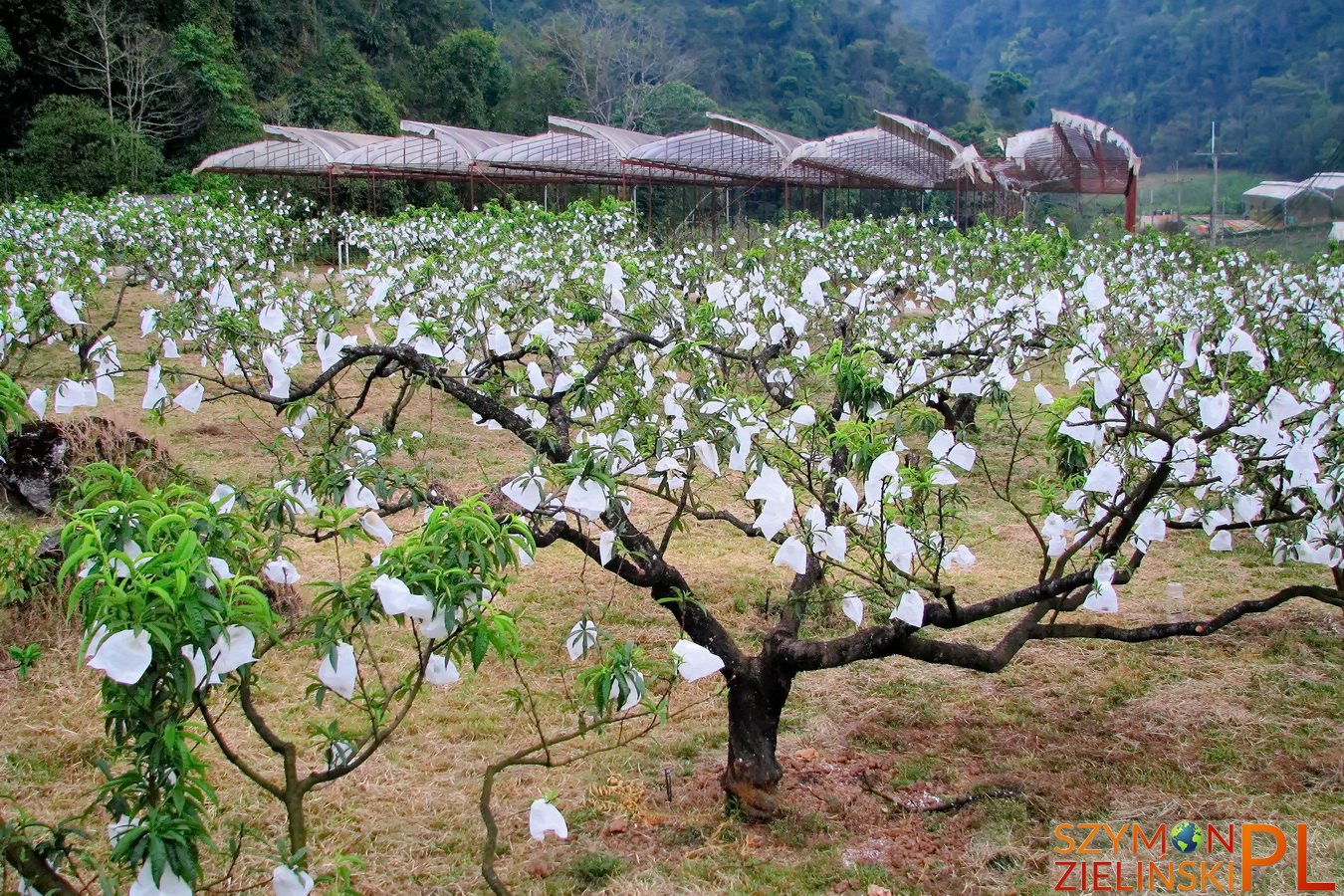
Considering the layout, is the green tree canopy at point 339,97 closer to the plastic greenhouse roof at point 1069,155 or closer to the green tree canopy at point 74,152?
the green tree canopy at point 74,152

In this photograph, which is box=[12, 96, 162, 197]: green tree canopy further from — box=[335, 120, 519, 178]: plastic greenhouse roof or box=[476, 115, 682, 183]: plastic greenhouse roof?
box=[476, 115, 682, 183]: plastic greenhouse roof

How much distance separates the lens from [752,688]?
2949 millimetres

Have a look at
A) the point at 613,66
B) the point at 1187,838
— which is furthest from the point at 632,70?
the point at 1187,838

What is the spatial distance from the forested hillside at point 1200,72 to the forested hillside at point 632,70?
79 millimetres

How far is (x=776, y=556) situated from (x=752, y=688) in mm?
833

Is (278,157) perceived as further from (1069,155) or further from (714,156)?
(1069,155)

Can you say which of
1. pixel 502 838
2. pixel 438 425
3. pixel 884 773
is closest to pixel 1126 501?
pixel 884 773

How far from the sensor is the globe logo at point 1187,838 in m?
2.67

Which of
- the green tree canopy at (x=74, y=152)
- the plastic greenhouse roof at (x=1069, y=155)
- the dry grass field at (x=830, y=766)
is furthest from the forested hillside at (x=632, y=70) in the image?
the dry grass field at (x=830, y=766)

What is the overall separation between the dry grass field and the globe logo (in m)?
0.12

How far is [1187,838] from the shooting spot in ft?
8.79

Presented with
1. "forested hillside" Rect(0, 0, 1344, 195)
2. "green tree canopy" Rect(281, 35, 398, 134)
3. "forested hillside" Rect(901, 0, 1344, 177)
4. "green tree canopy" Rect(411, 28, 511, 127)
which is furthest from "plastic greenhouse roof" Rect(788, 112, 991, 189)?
"green tree canopy" Rect(411, 28, 511, 127)

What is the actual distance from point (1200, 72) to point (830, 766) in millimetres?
37353

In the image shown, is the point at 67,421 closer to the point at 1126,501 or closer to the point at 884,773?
the point at 884,773
